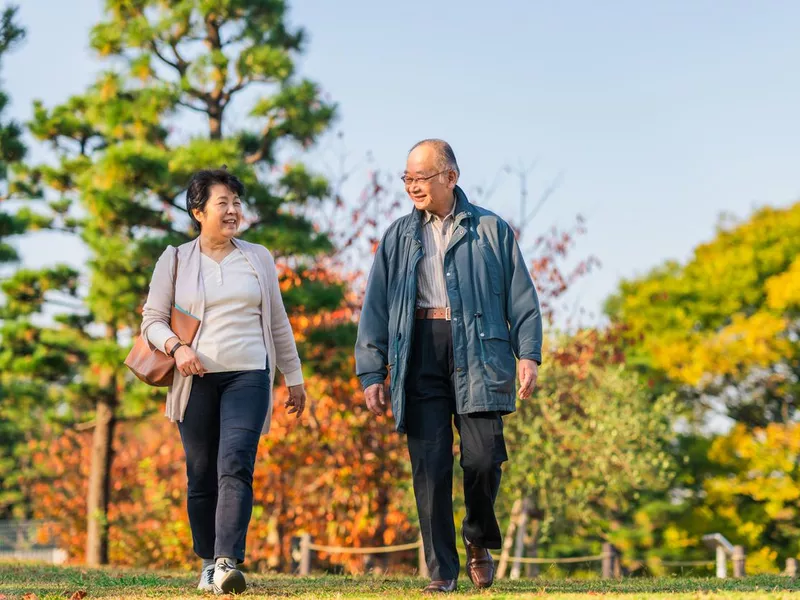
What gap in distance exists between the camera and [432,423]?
484 cm

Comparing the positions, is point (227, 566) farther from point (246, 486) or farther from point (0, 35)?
point (0, 35)

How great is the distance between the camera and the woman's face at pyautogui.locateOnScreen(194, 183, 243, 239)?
502cm

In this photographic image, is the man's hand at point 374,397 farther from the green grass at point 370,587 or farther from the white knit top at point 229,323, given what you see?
the green grass at point 370,587

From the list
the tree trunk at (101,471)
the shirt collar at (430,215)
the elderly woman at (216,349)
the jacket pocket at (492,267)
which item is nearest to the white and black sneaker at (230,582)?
the elderly woman at (216,349)

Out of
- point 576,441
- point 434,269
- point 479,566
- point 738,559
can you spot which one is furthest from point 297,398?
point 576,441

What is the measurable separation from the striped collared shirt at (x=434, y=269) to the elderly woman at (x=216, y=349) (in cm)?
73

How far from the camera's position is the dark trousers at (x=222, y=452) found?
4.66 meters

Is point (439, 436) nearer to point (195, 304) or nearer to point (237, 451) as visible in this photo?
point (237, 451)

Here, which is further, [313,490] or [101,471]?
[313,490]

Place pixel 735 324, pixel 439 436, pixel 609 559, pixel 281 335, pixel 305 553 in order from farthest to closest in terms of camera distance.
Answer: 1. pixel 735 324
2. pixel 609 559
3. pixel 305 553
4. pixel 281 335
5. pixel 439 436

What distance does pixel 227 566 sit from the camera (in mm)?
4559

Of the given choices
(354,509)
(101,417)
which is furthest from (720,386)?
(101,417)

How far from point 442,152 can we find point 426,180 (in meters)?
0.16

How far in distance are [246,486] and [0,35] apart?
425 inches
